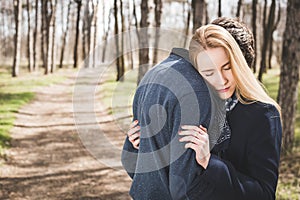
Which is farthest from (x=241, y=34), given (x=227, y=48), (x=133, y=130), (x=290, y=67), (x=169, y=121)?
(x=290, y=67)

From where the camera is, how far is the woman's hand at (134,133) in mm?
1819

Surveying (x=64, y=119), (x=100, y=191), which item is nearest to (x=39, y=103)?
(x=64, y=119)

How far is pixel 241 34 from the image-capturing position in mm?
1733

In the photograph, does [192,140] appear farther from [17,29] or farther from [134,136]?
[17,29]

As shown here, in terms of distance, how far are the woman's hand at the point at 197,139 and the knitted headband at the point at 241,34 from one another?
422 mm

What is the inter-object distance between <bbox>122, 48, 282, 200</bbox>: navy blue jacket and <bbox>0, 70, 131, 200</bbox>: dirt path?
4.42ft

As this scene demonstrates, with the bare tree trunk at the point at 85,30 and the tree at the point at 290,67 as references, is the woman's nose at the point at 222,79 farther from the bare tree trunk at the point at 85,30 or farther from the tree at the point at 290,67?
the bare tree trunk at the point at 85,30

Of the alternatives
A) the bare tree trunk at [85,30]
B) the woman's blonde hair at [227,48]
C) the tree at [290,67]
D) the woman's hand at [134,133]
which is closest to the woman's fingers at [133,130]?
the woman's hand at [134,133]

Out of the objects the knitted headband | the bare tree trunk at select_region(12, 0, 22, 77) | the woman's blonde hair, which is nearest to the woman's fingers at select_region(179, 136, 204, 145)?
the woman's blonde hair

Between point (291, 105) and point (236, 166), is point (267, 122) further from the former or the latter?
point (291, 105)

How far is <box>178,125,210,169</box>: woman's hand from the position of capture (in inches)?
59.7

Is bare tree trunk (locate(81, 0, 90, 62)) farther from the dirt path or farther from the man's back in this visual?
the man's back

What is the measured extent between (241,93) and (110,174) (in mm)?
5580

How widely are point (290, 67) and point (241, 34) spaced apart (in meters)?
6.20
